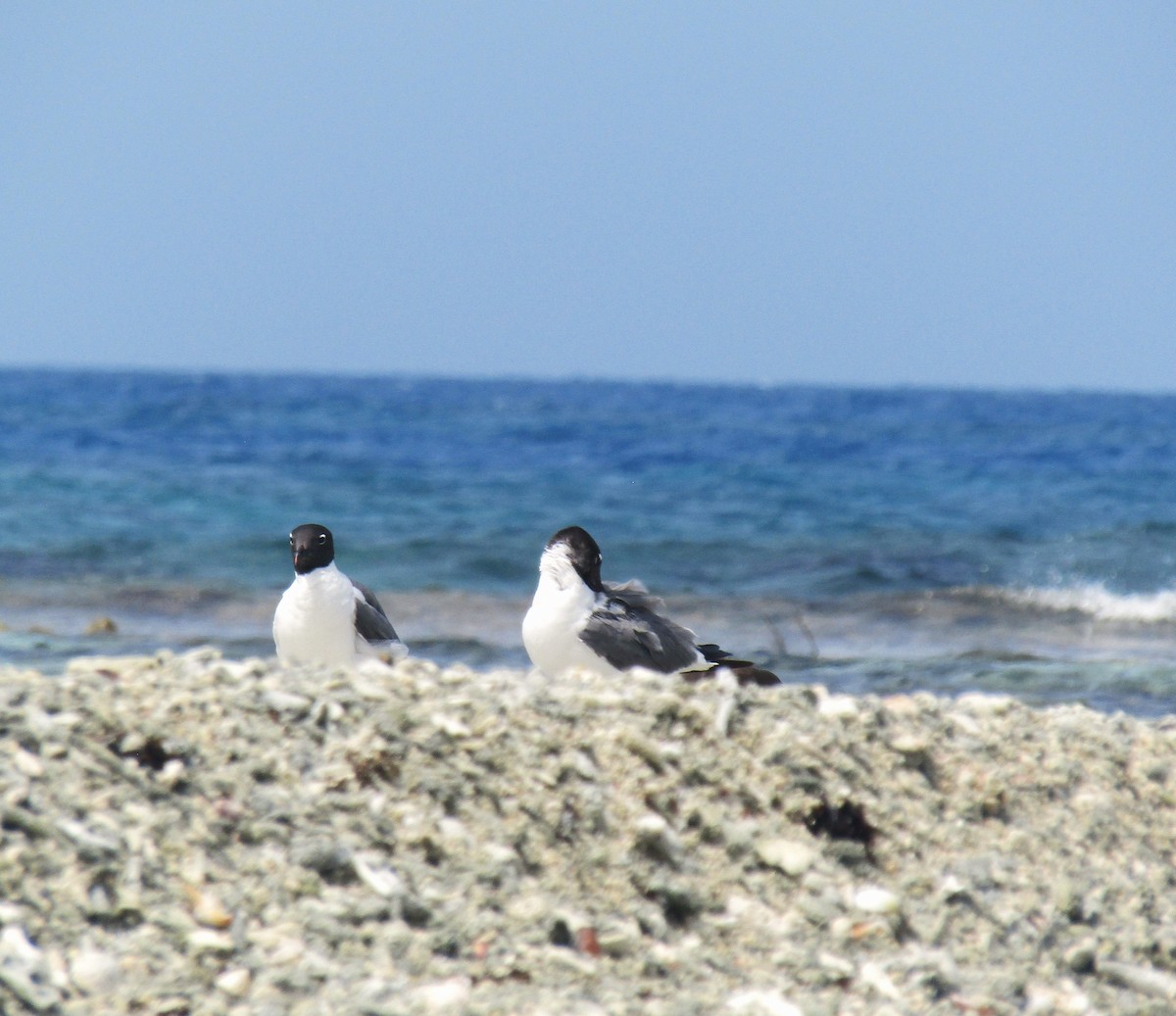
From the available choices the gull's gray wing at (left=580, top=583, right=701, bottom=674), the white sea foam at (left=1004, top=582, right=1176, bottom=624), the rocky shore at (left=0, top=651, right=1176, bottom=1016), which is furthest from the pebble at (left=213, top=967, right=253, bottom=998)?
the white sea foam at (left=1004, top=582, right=1176, bottom=624)

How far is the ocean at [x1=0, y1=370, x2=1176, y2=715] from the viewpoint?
9281 millimetres

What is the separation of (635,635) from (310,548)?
1.11 meters

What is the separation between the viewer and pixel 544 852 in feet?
11.2

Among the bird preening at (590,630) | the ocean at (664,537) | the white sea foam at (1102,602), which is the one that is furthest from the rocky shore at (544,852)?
the white sea foam at (1102,602)

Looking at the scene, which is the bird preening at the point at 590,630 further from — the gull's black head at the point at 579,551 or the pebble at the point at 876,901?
the pebble at the point at 876,901

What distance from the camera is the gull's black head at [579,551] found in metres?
4.75

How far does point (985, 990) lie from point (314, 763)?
164 cm

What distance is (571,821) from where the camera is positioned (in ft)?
11.6

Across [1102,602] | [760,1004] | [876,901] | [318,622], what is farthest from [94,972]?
[1102,602]

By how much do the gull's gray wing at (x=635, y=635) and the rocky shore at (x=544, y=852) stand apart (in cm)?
36

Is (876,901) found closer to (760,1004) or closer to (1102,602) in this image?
(760,1004)

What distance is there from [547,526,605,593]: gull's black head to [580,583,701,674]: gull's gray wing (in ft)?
0.38

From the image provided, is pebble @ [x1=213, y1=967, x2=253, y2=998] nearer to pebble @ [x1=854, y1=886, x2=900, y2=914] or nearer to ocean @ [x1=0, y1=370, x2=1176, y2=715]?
pebble @ [x1=854, y1=886, x2=900, y2=914]

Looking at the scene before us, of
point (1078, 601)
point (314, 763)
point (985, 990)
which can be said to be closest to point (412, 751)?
point (314, 763)
